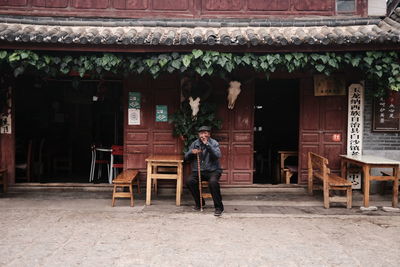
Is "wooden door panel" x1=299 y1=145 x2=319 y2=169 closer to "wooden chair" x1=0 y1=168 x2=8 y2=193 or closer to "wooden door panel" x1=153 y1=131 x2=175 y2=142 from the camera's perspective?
"wooden door panel" x1=153 y1=131 x2=175 y2=142

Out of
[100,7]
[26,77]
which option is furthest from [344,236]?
[26,77]

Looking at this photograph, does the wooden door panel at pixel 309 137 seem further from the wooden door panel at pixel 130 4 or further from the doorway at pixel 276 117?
→ the wooden door panel at pixel 130 4

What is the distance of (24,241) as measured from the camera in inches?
191

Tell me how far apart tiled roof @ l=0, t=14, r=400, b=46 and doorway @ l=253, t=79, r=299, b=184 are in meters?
3.66

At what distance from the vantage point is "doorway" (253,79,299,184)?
1128 centimetres

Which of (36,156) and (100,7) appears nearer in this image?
(100,7)

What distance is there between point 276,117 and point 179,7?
227 inches

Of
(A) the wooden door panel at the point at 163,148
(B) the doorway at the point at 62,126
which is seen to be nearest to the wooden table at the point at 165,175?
(A) the wooden door panel at the point at 163,148

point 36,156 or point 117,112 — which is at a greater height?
point 117,112

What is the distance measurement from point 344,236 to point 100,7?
7.48m

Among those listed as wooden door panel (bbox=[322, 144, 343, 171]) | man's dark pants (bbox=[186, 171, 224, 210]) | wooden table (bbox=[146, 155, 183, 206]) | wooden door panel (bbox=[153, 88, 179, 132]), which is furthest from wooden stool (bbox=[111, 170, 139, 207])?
wooden door panel (bbox=[322, 144, 343, 171])

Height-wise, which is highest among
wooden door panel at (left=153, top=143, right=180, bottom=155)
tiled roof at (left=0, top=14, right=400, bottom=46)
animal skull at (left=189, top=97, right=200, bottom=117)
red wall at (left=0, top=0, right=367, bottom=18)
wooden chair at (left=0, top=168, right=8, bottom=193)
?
red wall at (left=0, top=0, right=367, bottom=18)

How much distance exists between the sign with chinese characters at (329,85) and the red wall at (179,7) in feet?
5.61

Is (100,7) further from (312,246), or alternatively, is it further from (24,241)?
(312,246)
